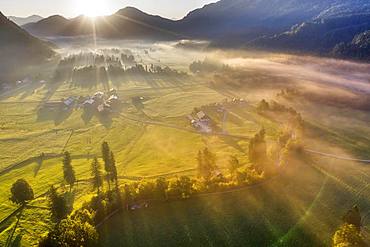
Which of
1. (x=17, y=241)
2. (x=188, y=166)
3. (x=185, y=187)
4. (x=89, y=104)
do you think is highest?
(x=185, y=187)

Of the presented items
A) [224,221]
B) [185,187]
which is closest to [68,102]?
[185,187]

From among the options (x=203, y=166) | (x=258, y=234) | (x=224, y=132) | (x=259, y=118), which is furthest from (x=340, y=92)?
(x=258, y=234)

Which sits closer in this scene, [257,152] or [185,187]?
[185,187]

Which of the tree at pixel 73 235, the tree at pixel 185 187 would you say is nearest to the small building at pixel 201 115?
the tree at pixel 185 187

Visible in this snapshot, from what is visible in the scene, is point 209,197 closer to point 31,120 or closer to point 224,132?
point 224,132

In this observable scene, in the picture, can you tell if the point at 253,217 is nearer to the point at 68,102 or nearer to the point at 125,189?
the point at 125,189

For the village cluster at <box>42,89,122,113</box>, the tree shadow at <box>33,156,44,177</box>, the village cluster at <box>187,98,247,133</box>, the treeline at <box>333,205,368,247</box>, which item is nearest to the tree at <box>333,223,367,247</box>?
the treeline at <box>333,205,368,247</box>

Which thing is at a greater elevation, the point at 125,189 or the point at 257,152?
the point at 257,152
